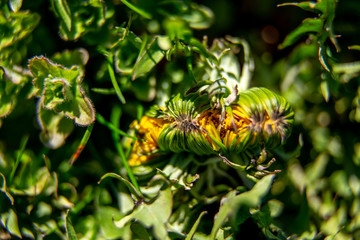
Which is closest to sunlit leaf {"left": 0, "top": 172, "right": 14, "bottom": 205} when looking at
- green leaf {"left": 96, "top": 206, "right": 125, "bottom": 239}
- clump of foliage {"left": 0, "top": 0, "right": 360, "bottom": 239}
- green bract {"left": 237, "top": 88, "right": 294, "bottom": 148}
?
clump of foliage {"left": 0, "top": 0, "right": 360, "bottom": 239}

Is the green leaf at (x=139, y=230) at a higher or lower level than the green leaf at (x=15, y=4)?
lower

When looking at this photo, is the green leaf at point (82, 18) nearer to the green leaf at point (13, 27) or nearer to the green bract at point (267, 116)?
the green leaf at point (13, 27)

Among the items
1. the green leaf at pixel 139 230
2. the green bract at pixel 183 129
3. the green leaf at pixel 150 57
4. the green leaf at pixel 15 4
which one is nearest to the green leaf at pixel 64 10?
the green leaf at pixel 15 4

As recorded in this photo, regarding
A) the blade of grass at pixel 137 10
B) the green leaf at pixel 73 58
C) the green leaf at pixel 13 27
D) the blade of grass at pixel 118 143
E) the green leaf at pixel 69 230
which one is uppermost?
the blade of grass at pixel 137 10

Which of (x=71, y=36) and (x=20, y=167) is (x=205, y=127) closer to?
(x=71, y=36)

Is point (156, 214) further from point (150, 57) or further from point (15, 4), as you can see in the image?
point (15, 4)

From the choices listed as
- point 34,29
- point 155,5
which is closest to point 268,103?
point 155,5

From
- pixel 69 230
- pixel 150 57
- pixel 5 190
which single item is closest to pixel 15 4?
pixel 150 57
